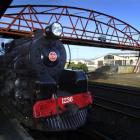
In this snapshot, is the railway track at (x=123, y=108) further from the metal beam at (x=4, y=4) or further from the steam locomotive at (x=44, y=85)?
the metal beam at (x=4, y=4)

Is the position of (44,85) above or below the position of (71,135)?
above

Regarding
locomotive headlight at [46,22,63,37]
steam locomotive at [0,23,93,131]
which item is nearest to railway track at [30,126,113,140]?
steam locomotive at [0,23,93,131]

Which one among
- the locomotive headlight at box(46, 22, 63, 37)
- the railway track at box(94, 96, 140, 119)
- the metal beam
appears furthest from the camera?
the railway track at box(94, 96, 140, 119)

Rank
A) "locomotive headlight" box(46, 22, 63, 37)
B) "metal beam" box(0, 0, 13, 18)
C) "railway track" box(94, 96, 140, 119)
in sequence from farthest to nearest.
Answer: "railway track" box(94, 96, 140, 119) < "locomotive headlight" box(46, 22, 63, 37) < "metal beam" box(0, 0, 13, 18)

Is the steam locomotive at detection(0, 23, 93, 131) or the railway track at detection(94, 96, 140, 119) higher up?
the steam locomotive at detection(0, 23, 93, 131)

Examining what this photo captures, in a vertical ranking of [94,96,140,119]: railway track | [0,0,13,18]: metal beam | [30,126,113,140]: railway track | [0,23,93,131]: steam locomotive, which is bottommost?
[30,126,113,140]: railway track

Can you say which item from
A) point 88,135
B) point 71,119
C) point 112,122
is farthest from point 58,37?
point 112,122

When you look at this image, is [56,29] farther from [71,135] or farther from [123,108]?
[123,108]

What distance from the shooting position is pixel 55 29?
24.6 ft

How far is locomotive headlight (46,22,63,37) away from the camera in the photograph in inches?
292

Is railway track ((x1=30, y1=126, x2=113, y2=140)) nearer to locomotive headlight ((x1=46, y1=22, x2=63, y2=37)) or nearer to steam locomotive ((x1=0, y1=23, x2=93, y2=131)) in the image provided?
steam locomotive ((x1=0, y1=23, x2=93, y2=131))

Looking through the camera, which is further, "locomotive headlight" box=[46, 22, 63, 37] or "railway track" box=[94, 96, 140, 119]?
"railway track" box=[94, 96, 140, 119]

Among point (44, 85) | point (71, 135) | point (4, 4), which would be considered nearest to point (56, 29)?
point (44, 85)

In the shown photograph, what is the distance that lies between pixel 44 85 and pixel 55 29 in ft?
→ 4.53
